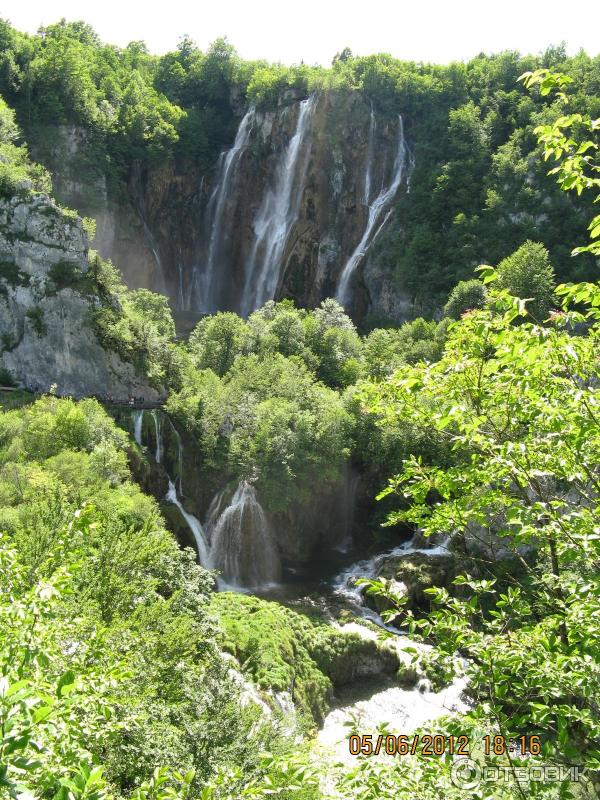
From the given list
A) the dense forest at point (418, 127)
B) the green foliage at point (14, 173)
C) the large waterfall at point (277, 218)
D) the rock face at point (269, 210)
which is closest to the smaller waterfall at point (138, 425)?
the green foliage at point (14, 173)

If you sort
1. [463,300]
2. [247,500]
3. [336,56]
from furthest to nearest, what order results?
1. [336,56]
2. [463,300]
3. [247,500]

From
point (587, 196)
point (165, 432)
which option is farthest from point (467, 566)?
point (587, 196)

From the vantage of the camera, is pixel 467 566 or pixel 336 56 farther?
pixel 336 56

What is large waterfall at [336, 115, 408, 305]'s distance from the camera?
51812 mm

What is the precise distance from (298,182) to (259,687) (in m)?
47.8

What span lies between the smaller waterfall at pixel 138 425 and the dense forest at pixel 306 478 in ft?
0.47

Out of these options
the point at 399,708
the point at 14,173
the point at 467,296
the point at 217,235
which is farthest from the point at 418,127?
the point at 399,708

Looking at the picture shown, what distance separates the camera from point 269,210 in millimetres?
54625

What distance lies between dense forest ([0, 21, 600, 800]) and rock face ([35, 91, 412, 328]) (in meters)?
1.97

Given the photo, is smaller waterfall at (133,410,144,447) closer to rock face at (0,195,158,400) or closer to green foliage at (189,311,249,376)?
rock face at (0,195,158,400)

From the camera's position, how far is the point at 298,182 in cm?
5394

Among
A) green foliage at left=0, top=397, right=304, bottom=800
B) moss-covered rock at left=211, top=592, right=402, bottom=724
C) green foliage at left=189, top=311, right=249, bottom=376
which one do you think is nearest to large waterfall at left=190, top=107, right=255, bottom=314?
green foliage at left=189, top=311, right=249, bottom=376

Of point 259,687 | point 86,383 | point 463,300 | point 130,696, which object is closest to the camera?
point 130,696

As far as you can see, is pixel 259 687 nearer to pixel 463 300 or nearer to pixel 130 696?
pixel 130 696
